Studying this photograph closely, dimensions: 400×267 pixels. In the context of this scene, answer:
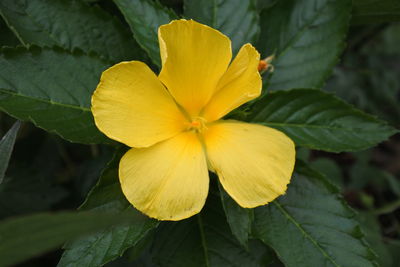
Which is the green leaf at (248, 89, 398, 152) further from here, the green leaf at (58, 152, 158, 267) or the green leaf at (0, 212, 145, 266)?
the green leaf at (0, 212, 145, 266)

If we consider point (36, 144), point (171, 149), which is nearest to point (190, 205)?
point (171, 149)

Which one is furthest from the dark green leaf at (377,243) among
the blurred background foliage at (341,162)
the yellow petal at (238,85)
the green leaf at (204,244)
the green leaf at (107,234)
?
the green leaf at (107,234)

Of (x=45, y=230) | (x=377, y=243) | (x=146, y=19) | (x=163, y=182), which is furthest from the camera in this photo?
(x=377, y=243)

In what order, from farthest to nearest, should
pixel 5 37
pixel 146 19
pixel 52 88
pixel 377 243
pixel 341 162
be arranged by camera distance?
pixel 341 162 → pixel 377 243 → pixel 5 37 → pixel 146 19 → pixel 52 88

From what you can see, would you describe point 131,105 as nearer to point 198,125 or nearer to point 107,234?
point 198,125

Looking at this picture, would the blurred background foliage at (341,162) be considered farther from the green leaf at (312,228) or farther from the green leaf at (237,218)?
the green leaf at (237,218)

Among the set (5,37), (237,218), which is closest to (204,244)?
(237,218)
